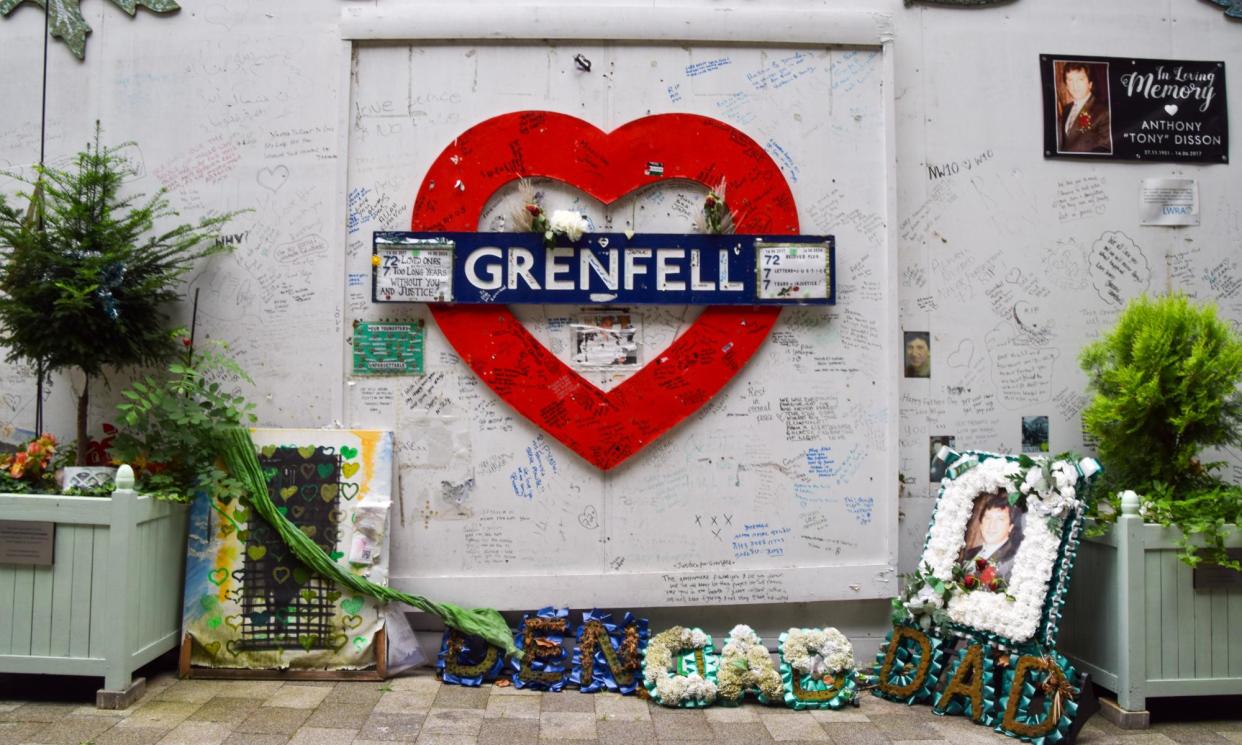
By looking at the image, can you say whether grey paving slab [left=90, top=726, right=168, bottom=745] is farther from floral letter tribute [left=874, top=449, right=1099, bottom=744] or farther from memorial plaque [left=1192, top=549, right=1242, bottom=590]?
memorial plaque [left=1192, top=549, right=1242, bottom=590]

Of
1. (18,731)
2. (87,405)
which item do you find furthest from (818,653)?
(87,405)

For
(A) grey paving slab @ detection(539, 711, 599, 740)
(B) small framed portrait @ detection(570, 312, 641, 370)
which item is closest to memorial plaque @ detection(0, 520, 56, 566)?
(A) grey paving slab @ detection(539, 711, 599, 740)

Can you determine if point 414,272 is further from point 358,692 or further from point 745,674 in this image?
point 745,674

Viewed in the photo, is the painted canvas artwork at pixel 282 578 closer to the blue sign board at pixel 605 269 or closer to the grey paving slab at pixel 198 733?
the grey paving slab at pixel 198 733

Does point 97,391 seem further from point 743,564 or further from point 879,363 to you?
point 879,363

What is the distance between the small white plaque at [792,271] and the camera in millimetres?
4637

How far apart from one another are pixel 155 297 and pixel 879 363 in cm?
377

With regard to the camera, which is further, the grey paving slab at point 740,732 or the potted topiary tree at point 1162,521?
the potted topiary tree at point 1162,521

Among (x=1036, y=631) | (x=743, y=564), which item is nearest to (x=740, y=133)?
(x=743, y=564)

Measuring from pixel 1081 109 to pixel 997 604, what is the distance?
2.87m

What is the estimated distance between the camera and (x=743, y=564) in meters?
4.65

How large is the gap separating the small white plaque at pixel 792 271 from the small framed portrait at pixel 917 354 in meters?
0.59

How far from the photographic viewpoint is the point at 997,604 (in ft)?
13.0

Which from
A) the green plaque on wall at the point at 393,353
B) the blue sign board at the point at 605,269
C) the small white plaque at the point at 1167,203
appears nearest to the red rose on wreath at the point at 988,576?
the blue sign board at the point at 605,269
